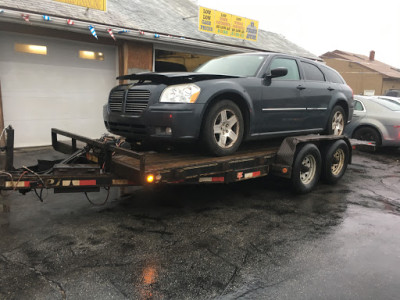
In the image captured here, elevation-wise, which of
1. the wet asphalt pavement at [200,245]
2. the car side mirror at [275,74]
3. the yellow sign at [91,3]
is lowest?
the wet asphalt pavement at [200,245]

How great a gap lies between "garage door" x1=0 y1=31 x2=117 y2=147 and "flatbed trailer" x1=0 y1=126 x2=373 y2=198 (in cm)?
406

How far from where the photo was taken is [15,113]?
833 centimetres

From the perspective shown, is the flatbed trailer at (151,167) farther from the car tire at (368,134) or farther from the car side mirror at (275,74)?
the car tire at (368,134)

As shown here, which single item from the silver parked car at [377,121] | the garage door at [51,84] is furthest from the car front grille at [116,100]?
the silver parked car at [377,121]

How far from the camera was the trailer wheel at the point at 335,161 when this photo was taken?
6.05m

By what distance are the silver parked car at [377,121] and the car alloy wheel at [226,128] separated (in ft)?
22.6

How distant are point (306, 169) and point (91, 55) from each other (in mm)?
6927

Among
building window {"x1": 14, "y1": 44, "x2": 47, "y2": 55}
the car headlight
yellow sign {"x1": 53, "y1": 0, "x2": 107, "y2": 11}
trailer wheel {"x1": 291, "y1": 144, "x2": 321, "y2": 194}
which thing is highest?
yellow sign {"x1": 53, "y1": 0, "x2": 107, "y2": 11}

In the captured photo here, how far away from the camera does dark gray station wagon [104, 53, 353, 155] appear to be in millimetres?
4070

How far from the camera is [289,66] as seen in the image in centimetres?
578

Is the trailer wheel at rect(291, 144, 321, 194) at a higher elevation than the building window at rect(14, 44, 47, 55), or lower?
lower

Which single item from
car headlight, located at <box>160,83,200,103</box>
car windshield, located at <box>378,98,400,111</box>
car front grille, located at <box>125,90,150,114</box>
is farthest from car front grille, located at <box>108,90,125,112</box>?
car windshield, located at <box>378,98,400,111</box>

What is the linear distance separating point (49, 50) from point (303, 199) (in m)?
7.31

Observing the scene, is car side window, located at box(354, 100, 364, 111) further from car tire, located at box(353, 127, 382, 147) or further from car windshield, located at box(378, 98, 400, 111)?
car tire, located at box(353, 127, 382, 147)
